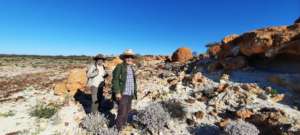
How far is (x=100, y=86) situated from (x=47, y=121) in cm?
198

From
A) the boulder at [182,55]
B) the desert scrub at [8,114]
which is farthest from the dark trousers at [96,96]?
the boulder at [182,55]

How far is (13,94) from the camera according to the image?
1171cm

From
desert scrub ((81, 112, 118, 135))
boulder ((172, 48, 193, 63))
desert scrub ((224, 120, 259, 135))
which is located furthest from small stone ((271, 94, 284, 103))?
boulder ((172, 48, 193, 63))

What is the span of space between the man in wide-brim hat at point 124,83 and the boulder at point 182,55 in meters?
13.2

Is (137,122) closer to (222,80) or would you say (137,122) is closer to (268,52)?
(222,80)

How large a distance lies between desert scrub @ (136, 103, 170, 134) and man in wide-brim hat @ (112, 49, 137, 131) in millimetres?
687

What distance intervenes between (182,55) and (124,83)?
13.7m

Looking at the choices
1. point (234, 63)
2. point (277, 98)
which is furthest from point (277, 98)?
point (234, 63)

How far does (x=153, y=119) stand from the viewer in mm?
6238

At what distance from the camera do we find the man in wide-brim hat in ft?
18.4

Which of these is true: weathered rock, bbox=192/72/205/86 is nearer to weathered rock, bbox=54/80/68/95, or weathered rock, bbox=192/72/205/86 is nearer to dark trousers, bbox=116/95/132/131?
dark trousers, bbox=116/95/132/131

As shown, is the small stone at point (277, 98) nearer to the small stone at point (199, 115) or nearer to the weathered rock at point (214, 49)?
the small stone at point (199, 115)

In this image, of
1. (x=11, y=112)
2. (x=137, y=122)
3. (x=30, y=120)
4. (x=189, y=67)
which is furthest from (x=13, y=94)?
(x=189, y=67)

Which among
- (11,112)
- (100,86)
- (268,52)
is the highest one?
(268,52)
